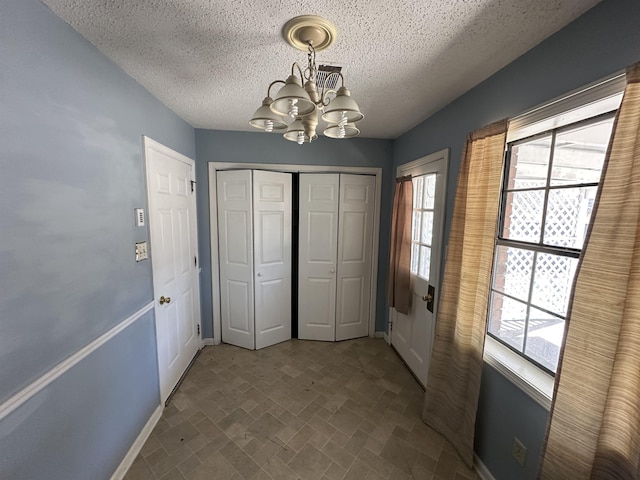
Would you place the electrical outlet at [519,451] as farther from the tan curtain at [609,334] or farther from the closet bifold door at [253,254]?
the closet bifold door at [253,254]

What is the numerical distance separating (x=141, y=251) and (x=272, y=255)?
1282 mm

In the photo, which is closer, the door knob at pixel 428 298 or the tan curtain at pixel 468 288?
the tan curtain at pixel 468 288

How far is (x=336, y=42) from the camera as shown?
121cm

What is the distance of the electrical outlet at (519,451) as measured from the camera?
123 centimetres

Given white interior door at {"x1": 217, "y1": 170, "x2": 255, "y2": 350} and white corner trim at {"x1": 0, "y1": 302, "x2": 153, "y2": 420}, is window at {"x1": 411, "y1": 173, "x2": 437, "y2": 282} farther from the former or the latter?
white corner trim at {"x1": 0, "y1": 302, "x2": 153, "y2": 420}

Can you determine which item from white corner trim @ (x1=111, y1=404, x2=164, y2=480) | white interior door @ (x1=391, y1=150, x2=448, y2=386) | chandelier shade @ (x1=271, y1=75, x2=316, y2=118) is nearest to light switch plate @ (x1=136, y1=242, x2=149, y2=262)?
white corner trim @ (x1=111, y1=404, x2=164, y2=480)

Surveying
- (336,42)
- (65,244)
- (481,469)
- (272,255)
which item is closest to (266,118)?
(336,42)

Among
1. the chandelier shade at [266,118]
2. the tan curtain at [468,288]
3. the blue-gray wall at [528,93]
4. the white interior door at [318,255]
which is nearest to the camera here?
the blue-gray wall at [528,93]

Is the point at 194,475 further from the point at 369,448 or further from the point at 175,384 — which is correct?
the point at 369,448

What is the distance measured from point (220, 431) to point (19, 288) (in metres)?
1.51

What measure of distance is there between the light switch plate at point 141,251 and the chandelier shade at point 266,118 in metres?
1.17

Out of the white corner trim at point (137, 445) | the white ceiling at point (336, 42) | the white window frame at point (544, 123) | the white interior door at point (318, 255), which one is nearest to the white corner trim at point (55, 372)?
the white corner trim at point (137, 445)

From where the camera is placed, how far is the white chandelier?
95 cm

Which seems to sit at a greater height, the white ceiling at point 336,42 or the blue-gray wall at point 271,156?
the white ceiling at point 336,42
